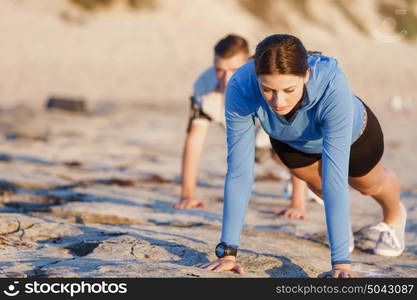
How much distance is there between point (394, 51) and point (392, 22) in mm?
16046

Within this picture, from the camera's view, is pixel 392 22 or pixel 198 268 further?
pixel 392 22

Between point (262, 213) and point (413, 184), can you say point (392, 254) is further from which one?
point (413, 184)

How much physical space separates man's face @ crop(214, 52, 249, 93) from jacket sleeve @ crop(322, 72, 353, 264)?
5.67ft

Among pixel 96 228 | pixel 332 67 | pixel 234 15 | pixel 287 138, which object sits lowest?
pixel 96 228

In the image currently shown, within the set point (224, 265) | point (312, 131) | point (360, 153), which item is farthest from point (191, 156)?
point (224, 265)

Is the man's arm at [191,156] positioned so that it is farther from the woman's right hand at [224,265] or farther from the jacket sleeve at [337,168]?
the jacket sleeve at [337,168]

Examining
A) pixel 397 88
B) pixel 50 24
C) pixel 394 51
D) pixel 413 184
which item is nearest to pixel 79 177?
pixel 413 184

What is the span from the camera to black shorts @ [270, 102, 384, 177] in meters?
3.69

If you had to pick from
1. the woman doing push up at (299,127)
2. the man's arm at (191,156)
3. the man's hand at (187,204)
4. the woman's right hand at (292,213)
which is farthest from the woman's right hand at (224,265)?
the man's arm at (191,156)

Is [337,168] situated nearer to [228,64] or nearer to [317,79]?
[317,79]

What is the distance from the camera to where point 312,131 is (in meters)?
3.42

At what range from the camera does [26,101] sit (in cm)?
1305

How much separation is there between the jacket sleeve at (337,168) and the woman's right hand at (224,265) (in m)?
0.42

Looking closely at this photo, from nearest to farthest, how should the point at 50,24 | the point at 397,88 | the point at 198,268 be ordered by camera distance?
the point at 198,268 → the point at 397,88 → the point at 50,24
